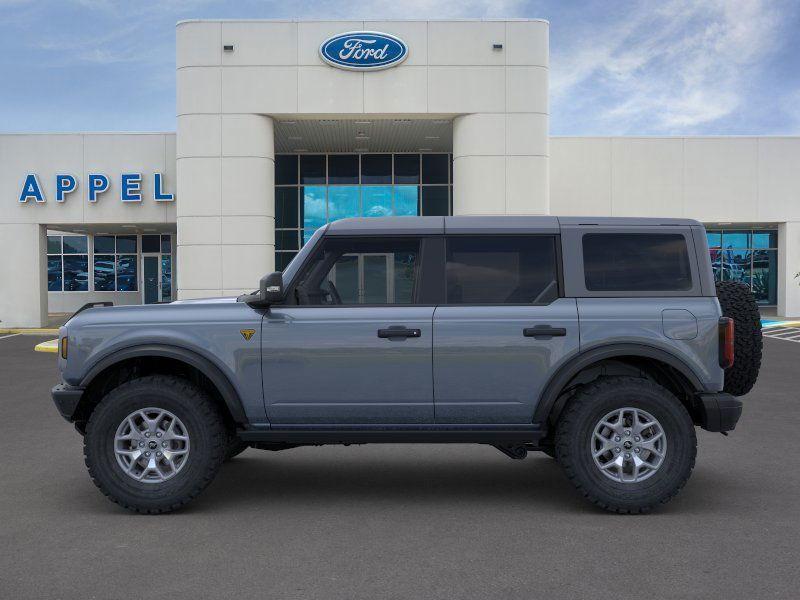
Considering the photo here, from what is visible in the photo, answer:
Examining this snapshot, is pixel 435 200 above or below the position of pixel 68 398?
above

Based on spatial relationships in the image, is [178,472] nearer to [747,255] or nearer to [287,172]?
[287,172]

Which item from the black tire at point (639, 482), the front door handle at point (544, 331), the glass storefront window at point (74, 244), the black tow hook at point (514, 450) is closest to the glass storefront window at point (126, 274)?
the glass storefront window at point (74, 244)

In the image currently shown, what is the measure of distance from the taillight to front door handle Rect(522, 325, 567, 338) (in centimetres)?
108

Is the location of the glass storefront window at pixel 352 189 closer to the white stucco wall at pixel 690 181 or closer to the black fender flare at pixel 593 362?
the white stucco wall at pixel 690 181

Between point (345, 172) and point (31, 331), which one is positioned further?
point (345, 172)

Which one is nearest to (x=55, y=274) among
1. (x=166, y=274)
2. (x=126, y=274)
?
(x=126, y=274)

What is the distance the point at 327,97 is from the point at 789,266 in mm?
19032

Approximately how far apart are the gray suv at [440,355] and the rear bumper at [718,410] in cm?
1

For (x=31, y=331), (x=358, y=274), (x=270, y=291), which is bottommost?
(x=31, y=331)

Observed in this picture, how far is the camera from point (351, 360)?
17.5 ft

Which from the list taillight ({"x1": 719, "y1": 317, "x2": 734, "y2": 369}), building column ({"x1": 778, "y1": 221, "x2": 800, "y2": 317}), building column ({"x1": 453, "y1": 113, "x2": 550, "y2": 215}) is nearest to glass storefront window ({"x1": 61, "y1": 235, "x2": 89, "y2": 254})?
building column ({"x1": 453, "y1": 113, "x2": 550, "y2": 215})

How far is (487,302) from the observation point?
17.8ft

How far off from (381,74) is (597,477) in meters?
18.7

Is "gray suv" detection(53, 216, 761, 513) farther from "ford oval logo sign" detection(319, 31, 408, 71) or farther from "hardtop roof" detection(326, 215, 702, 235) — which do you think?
"ford oval logo sign" detection(319, 31, 408, 71)
